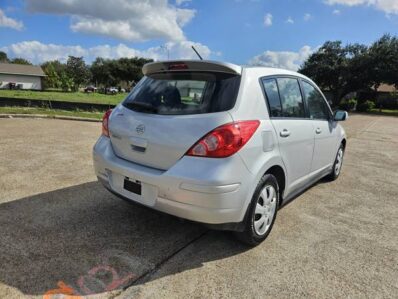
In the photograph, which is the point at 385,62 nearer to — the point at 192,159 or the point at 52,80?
the point at 192,159

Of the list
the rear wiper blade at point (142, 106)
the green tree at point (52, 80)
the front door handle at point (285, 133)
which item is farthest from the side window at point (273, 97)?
the green tree at point (52, 80)

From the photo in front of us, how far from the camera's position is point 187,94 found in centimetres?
312

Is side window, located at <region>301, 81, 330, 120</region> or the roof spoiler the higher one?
the roof spoiler

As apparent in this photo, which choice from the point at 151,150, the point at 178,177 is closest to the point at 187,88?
the point at 151,150

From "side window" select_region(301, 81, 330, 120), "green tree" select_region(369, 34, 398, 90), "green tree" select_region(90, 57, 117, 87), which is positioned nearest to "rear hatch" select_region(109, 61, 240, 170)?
"side window" select_region(301, 81, 330, 120)

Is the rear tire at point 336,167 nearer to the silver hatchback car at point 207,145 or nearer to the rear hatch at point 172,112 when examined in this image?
the silver hatchback car at point 207,145

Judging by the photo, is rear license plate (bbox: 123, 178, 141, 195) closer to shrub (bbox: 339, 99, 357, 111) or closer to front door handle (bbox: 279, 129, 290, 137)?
front door handle (bbox: 279, 129, 290, 137)

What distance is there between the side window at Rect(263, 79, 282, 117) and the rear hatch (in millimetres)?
466

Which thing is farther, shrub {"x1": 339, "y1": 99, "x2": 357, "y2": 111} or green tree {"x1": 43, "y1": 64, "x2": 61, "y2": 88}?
green tree {"x1": 43, "y1": 64, "x2": 61, "y2": 88}

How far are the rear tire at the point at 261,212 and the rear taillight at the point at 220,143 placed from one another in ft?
1.72

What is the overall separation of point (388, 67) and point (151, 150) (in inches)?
1441

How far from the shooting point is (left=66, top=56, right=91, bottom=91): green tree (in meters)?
86.9

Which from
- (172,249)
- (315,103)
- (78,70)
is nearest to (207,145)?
(172,249)

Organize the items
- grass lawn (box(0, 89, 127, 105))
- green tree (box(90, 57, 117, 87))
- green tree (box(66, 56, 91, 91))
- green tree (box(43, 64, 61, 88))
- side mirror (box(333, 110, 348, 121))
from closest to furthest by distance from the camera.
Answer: side mirror (box(333, 110, 348, 121)) → grass lawn (box(0, 89, 127, 105)) → green tree (box(43, 64, 61, 88)) → green tree (box(90, 57, 117, 87)) → green tree (box(66, 56, 91, 91))
